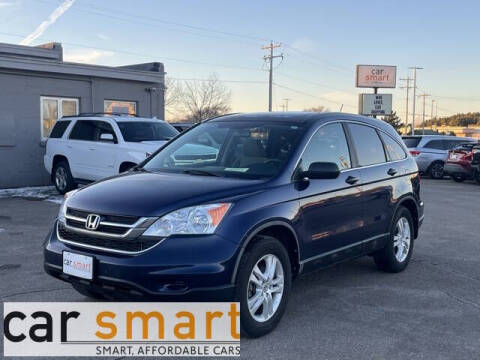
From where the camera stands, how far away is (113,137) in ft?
38.4

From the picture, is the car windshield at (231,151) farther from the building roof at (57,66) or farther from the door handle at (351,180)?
the building roof at (57,66)

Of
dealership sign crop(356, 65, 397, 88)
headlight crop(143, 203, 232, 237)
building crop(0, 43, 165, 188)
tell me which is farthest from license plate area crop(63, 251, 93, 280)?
dealership sign crop(356, 65, 397, 88)

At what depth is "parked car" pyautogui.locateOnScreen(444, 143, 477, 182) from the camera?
58.8ft

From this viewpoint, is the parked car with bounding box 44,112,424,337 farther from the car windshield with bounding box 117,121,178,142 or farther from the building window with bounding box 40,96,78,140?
the building window with bounding box 40,96,78,140

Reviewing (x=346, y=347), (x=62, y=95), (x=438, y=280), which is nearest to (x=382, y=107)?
(x=62, y=95)

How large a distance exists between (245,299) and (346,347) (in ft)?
2.77

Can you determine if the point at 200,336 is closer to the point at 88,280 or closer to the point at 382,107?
the point at 88,280

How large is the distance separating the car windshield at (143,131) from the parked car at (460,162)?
10.5 meters

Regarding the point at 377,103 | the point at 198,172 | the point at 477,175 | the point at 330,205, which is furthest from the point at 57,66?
the point at 377,103

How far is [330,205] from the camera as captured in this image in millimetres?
4871

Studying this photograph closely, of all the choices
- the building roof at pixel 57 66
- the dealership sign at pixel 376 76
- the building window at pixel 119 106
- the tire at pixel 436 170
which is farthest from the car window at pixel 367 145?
the dealership sign at pixel 376 76

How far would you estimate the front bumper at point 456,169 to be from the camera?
1792 centimetres

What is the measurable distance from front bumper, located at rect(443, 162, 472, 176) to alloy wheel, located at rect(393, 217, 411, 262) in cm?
1280

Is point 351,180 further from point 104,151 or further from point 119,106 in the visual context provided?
point 119,106
